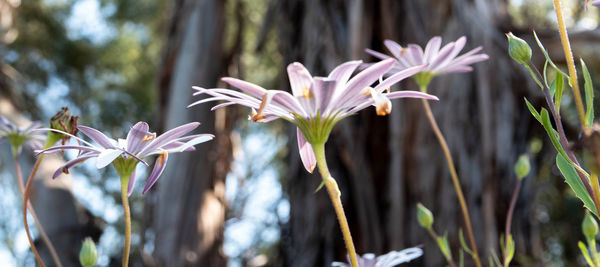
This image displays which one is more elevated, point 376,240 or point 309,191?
point 309,191

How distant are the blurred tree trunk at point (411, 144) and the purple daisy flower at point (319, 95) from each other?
39.8 inches

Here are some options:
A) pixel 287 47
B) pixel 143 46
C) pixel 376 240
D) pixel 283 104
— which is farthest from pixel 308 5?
pixel 143 46

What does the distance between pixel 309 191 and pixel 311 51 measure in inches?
13.2

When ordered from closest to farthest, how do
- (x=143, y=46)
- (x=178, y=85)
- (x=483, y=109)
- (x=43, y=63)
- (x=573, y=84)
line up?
(x=573, y=84) < (x=483, y=109) < (x=178, y=85) < (x=43, y=63) < (x=143, y=46)

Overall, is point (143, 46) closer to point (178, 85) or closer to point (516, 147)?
point (178, 85)

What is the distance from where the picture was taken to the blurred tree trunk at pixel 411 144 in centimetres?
121

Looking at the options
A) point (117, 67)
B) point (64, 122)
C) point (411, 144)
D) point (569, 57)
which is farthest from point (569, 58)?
point (117, 67)

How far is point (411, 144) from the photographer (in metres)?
1.33

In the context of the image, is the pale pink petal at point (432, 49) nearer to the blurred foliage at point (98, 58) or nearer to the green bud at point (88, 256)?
the green bud at point (88, 256)

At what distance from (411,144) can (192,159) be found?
0.60 meters

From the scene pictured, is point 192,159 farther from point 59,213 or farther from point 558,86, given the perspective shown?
point 558,86

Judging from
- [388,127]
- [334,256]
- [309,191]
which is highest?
[388,127]

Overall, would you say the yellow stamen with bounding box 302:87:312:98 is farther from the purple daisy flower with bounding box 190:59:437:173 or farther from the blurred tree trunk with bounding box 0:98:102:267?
the blurred tree trunk with bounding box 0:98:102:267

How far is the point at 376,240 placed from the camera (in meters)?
1.28
